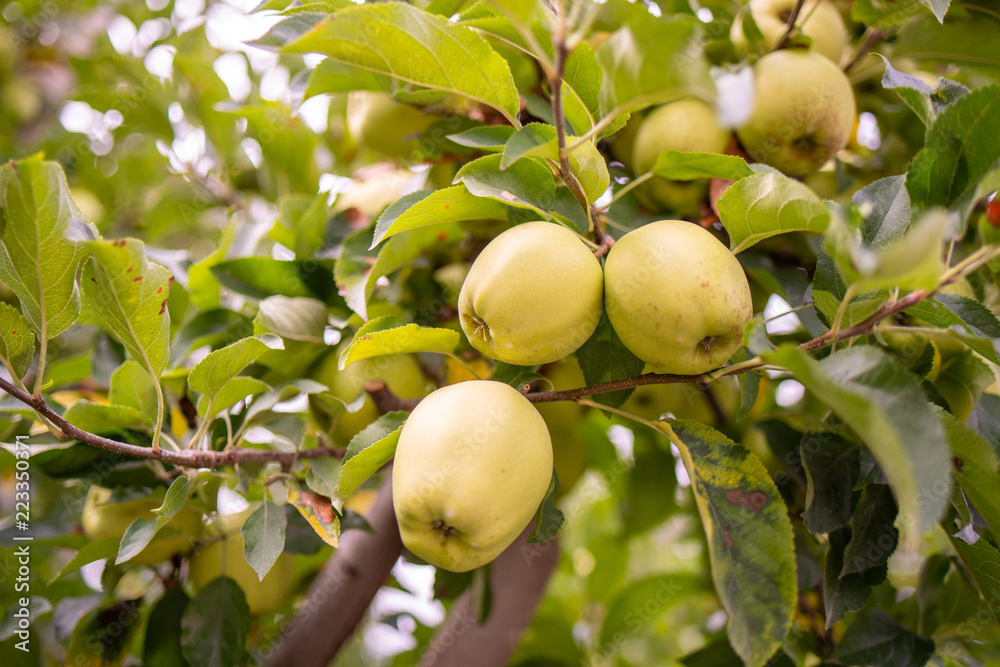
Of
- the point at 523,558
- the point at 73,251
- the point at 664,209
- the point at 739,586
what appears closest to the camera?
the point at 739,586

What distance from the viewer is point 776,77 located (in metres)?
0.85

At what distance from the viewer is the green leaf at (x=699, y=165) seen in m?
0.65

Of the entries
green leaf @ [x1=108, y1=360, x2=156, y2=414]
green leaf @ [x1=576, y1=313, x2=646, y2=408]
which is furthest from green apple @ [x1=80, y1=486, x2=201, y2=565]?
green leaf @ [x1=576, y1=313, x2=646, y2=408]

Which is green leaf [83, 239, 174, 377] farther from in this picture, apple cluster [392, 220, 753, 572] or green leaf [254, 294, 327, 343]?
apple cluster [392, 220, 753, 572]

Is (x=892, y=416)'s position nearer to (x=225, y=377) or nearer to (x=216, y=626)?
(x=225, y=377)

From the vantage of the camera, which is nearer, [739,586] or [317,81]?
[739,586]

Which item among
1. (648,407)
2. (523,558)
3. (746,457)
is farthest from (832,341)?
(523,558)

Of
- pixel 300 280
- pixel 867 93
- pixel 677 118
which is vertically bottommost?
pixel 300 280

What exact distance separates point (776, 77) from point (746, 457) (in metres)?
0.53

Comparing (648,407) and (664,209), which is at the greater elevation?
(664,209)

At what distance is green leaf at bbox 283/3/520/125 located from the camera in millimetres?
568

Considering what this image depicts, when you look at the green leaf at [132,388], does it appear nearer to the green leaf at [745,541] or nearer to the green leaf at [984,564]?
the green leaf at [745,541]

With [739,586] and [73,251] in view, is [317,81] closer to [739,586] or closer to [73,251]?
[73,251]

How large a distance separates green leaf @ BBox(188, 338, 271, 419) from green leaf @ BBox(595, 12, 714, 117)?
49 centimetres
